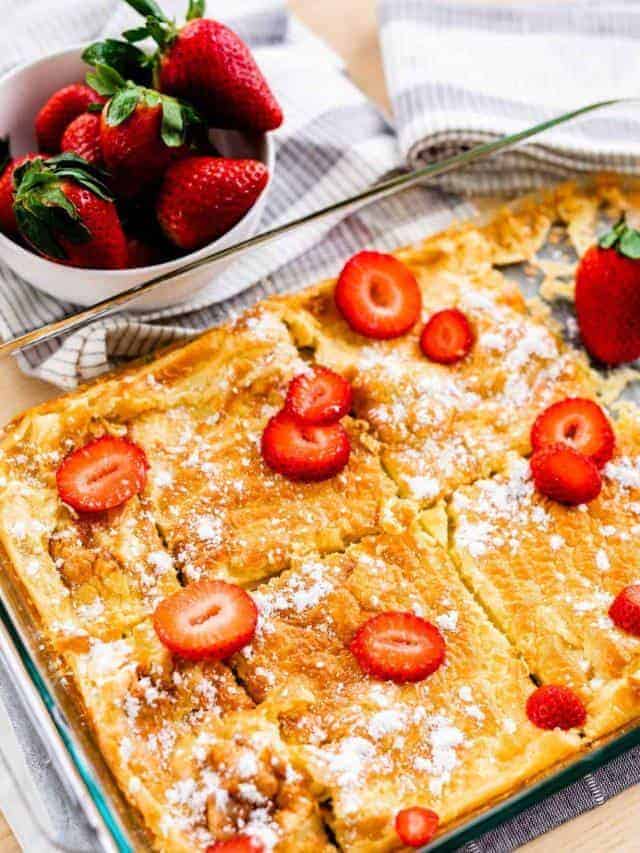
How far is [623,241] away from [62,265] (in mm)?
1133

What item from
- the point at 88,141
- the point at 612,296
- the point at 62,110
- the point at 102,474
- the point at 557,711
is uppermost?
the point at 62,110

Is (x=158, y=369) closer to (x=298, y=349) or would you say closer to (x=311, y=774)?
(x=298, y=349)

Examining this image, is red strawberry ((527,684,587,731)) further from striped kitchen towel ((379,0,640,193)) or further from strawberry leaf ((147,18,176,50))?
strawberry leaf ((147,18,176,50))

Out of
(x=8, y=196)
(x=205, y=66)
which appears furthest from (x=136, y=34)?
(x=8, y=196)

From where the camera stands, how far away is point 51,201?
2.18m

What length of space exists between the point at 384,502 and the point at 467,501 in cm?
16

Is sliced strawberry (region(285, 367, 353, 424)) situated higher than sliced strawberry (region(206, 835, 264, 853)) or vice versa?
sliced strawberry (region(285, 367, 353, 424))

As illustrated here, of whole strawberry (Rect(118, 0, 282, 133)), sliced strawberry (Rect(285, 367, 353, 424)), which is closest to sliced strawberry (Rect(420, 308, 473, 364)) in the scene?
sliced strawberry (Rect(285, 367, 353, 424))

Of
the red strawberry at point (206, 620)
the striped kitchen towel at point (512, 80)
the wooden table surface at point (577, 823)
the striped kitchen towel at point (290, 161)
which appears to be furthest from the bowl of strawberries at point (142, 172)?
the red strawberry at point (206, 620)

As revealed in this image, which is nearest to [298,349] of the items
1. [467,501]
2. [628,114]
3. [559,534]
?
[467,501]

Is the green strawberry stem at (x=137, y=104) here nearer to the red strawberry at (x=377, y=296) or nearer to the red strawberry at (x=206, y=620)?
the red strawberry at (x=377, y=296)

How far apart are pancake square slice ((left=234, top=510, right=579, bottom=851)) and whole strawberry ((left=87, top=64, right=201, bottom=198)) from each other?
823 millimetres

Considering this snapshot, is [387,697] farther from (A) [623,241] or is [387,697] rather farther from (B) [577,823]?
(A) [623,241]

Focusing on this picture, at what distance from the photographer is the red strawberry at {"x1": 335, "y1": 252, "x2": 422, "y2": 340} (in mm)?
2439
